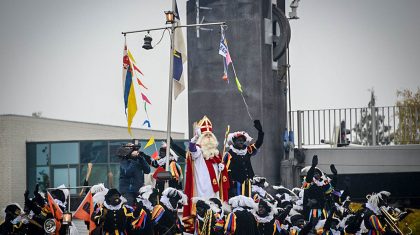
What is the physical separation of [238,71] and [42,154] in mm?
20809

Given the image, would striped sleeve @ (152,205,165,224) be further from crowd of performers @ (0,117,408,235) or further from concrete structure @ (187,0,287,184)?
concrete structure @ (187,0,287,184)

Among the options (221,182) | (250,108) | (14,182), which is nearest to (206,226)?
(221,182)

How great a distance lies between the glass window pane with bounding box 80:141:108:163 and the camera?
42656 mm

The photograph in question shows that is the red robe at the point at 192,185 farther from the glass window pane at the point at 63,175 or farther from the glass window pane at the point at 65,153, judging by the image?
the glass window pane at the point at 65,153

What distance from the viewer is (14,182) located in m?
43.6

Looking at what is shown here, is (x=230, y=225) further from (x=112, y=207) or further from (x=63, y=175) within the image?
(x=63, y=175)

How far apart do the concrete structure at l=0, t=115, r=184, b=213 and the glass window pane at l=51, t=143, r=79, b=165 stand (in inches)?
68.2

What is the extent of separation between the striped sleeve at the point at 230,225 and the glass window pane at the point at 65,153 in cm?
2795

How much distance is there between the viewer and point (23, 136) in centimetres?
4447

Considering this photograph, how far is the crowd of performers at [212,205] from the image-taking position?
628 inches

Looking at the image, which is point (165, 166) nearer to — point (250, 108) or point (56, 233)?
point (56, 233)

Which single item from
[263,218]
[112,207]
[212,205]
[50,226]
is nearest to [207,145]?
[212,205]

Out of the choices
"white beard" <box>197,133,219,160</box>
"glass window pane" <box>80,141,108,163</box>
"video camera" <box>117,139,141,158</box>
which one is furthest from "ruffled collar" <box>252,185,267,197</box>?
"glass window pane" <box>80,141,108,163</box>

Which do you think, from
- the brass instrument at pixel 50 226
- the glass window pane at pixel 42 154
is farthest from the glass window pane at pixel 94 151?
the brass instrument at pixel 50 226
